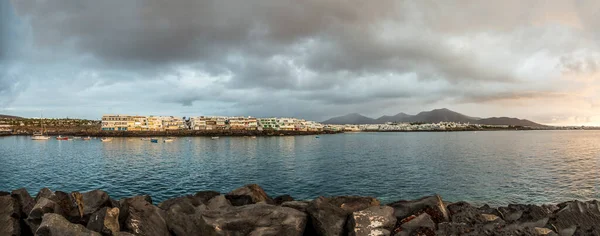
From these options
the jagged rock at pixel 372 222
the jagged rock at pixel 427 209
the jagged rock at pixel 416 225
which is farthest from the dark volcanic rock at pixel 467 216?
the jagged rock at pixel 372 222

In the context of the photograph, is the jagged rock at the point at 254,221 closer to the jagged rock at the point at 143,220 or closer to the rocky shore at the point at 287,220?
the rocky shore at the point at 287,220

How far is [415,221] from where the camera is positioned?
919 centimetres

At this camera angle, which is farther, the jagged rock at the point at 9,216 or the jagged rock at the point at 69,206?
the jagged rock at the point at 69,206

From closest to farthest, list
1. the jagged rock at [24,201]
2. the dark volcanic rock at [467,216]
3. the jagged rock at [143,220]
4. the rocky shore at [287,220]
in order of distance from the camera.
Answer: the rocky shore at [287,220] → the jagged rock at [143,220] → the dark volcanic rock at [467,216] → the jagged rock at [24,201]

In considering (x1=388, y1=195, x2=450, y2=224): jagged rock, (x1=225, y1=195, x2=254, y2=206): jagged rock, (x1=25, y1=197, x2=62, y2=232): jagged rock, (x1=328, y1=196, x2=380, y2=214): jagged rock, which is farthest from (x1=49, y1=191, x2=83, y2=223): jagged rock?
(x1=388, y1=195, x2=450, y2=224): jagged rock

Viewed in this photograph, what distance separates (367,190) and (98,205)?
19.7 metres

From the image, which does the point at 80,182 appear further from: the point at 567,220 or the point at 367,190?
the point at 567,220

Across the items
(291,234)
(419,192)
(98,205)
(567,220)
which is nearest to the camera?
(291,234)

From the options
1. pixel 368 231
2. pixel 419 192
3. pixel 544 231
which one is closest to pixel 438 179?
pixel 419 192

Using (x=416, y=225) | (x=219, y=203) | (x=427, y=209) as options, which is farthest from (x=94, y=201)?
(x=427, y=209)

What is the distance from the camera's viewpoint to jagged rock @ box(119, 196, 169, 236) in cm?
957

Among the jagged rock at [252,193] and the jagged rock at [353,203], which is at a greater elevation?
the jagged rock at [353,203]

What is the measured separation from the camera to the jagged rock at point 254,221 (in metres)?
8.73

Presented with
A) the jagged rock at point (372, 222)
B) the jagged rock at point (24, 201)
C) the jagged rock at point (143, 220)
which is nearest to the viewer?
the jagged rock at point (372, 222)
